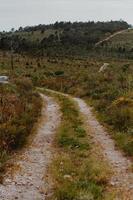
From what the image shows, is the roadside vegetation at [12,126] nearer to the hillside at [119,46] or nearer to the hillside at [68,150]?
the hillside at [68,150]

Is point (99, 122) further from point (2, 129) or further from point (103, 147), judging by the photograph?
point (2, 129)

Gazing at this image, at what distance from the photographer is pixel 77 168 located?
1298 centimetres

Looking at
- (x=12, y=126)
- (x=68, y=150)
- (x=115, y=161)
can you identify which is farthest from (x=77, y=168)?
(x=12, y=126)

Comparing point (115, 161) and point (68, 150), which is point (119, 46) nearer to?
point (68, 150)

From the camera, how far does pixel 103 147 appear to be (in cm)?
1617

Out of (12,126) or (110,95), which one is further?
(110,95)

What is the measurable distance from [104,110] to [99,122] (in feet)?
8.99

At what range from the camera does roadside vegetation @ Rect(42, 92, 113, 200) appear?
35.2ft

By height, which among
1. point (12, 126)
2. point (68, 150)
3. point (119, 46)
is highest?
point (12, 126)

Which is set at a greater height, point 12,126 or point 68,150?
point 12,126

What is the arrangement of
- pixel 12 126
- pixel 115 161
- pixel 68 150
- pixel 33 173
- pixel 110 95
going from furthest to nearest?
pixel 110 95
pixel 12 126
pixel 68 150
pixel 115 161
pixel 33 173

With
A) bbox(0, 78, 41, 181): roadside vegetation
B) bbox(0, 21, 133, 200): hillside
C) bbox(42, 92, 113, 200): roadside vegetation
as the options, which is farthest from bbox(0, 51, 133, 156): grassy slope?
bbox(0, 78, 41, 181): roadside vegetation

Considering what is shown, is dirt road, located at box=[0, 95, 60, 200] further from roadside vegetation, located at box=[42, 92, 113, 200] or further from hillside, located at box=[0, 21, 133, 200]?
roadside vegetation, located at box=[42, 92, 113, 200]

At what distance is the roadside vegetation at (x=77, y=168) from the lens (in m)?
10.7
